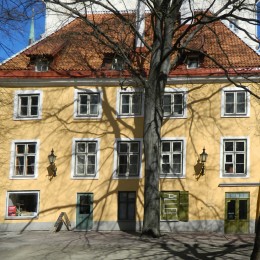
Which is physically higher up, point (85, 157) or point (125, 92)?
point (125, 92)

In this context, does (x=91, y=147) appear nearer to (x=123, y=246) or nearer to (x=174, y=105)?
(x=174, y=105)

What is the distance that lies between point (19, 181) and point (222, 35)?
12294 mm

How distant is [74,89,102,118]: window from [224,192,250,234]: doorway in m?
7.23

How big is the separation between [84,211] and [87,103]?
5.02 meters

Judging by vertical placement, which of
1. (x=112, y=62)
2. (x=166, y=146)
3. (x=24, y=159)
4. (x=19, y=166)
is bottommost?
(x=19, y=166)

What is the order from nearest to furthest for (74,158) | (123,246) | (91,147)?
(123,246), (74,158), (91,147)

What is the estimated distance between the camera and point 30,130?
2459cm

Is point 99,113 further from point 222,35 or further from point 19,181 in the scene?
point 222,35

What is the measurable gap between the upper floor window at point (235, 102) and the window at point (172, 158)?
2.54 metres

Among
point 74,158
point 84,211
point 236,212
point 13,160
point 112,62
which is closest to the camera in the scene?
point 236,212

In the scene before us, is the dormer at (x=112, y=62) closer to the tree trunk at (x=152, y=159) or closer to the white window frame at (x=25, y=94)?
the white window frame at (x=25, y=94)

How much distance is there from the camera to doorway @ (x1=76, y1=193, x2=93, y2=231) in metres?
23.7

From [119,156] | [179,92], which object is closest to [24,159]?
[119,156]

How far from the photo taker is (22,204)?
24609 millimetres
